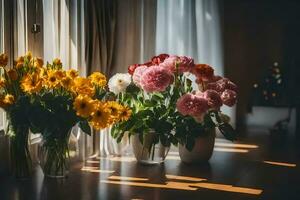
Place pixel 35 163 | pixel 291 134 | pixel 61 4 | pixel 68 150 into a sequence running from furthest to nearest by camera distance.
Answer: pixel 291 134
pixel 61 4
pixel 35 163
pixel 68 150

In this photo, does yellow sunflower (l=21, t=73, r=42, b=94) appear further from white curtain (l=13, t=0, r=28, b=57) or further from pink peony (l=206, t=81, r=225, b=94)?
pink peony (l=206, t=81, r=225, b=94)

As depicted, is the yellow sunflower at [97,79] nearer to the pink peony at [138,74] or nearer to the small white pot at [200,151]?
the pink peony at [138,74]

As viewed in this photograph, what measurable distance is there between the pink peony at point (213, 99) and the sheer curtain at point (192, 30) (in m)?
1.31

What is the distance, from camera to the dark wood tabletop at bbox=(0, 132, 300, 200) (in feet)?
5.74

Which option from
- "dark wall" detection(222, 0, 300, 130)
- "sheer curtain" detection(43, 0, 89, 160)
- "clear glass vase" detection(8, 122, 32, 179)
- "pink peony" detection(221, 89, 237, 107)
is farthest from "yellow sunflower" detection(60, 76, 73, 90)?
"dark wall" detection(222, 0, 300, 130)

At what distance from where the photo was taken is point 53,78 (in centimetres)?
189

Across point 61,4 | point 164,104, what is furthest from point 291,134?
point 61,4

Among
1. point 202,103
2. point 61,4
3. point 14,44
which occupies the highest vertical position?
point 61,4

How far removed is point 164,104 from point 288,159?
708 millimetres

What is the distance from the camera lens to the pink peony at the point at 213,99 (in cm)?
212

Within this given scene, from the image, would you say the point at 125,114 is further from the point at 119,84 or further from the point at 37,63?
the point at 37,63

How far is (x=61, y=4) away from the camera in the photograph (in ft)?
8.65

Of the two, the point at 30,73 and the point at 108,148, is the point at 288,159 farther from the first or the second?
the point at 30,73

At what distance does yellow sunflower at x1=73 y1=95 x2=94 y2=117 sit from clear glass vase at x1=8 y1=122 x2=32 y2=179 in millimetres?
248
